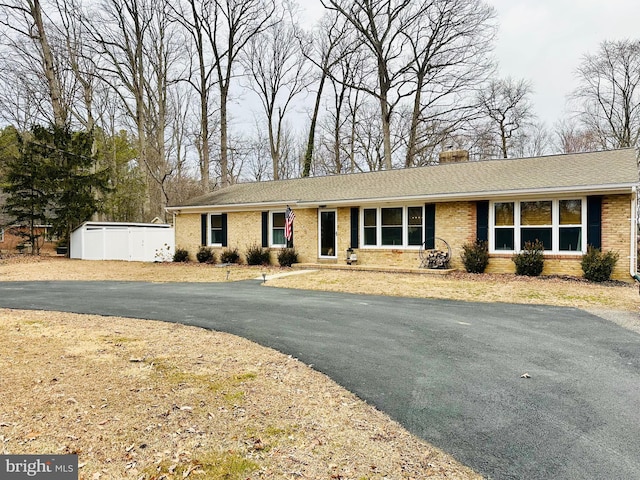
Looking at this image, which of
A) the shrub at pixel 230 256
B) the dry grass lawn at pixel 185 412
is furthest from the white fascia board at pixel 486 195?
the dry grass lawn at pixel 185 412

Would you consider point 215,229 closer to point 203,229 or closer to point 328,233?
point 203,229

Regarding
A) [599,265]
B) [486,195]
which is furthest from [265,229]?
[599,265]

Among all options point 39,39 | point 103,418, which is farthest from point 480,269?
point 39,39

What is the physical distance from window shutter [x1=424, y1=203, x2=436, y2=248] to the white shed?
41.1 ft

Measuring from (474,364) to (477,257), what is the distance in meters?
8.88

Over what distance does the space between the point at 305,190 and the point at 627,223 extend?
11.2 meters

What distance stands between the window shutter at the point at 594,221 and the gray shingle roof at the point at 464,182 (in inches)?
21.5

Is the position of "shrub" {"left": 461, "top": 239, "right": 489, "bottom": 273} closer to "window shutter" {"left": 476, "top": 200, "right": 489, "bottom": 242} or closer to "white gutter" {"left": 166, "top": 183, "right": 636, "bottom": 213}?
"window shutter" {"left": 476, "top": 200, "right": 489, "bottom": 242}

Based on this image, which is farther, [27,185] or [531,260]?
[27,185]

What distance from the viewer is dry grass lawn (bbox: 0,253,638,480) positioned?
262 cm

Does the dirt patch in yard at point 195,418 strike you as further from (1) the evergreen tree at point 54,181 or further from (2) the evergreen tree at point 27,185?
(2) the evergreen tree at point 27,185

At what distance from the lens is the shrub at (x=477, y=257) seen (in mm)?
12773

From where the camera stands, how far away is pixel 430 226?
13891 mm

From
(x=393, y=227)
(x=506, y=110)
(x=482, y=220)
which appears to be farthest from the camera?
(x=506, y=110)
